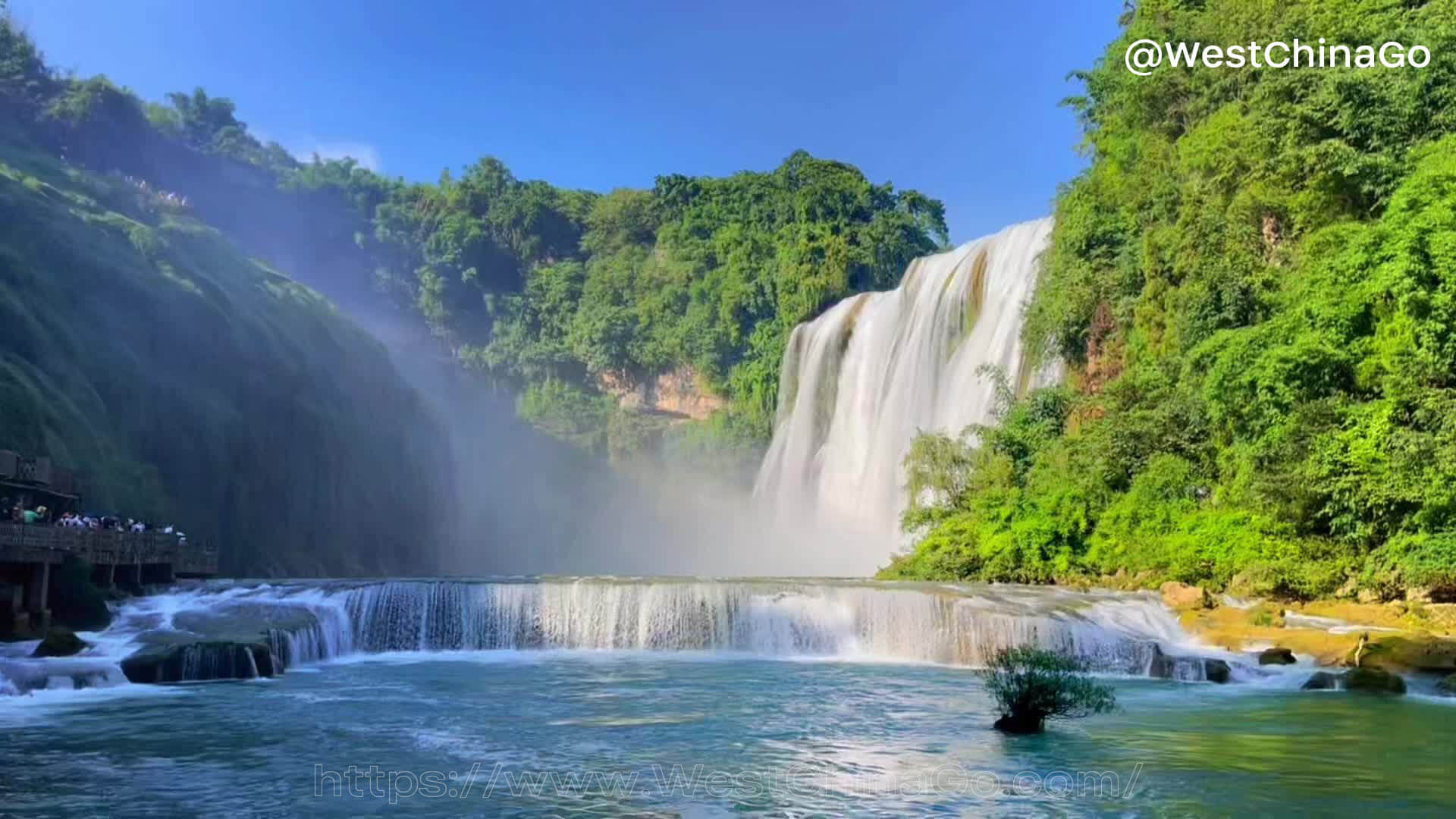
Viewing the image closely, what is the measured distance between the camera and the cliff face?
94.5 feet

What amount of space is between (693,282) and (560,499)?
13803 mm

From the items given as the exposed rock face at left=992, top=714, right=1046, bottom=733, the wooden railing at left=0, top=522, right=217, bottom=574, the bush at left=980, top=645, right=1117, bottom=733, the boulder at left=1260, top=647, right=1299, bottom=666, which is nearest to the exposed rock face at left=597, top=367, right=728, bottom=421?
the wooden railing at left=0, top=522, right=217, bottom=574

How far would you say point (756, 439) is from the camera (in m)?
52.7

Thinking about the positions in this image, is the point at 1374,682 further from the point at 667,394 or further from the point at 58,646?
the point at 667,394

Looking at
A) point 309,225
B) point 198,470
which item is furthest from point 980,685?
point 309,225

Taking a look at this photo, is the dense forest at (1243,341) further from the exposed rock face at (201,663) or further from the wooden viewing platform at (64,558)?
the wooden viewing platform at (64,558)

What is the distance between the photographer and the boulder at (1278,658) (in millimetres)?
15656

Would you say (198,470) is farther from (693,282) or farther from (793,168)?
(793,168)

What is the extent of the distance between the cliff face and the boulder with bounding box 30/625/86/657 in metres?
8.96

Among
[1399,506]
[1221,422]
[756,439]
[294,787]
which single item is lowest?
[294,787]

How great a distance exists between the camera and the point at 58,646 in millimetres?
16453

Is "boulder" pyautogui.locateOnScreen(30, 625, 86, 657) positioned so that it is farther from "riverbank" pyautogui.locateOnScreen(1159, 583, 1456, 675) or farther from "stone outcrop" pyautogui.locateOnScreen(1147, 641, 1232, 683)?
"riverbank" pyautogui.locateOnScreen(1159, 583, 1456, 675)

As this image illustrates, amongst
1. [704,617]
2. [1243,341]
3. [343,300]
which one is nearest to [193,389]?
[704,617]

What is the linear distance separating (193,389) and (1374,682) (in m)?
31.7
